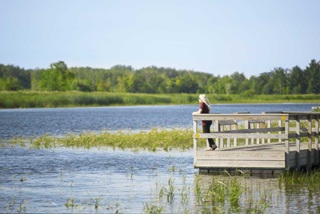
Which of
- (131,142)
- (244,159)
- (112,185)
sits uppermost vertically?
(244,159)

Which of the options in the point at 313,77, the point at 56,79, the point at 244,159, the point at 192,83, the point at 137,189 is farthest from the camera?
the point at 192,83

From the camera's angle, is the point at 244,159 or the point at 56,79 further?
the point at 56,79

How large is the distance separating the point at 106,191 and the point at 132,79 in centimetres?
15756

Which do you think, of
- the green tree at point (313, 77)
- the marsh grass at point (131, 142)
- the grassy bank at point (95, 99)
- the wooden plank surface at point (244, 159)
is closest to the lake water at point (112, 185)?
the wooden plank surface at point (244, 159)

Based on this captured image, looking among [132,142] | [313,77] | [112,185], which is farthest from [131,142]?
[313,77]

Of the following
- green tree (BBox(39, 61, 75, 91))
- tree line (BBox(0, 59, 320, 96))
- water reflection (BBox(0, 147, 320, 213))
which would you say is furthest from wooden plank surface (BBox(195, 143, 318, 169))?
green tree (BBox(39, 61, 75, 91))

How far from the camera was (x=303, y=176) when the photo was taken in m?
→ 20.3

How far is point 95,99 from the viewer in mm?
106438

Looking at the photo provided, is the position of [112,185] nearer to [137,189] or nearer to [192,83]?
[137,189]

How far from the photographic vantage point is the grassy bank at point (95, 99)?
94688mm

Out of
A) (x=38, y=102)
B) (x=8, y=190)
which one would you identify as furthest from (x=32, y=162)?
(x=38, y=102)

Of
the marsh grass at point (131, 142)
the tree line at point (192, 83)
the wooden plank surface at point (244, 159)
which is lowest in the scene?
the marsh grass at point (131, 142)

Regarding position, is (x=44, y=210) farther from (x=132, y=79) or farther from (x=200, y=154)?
(x=132, y=79)

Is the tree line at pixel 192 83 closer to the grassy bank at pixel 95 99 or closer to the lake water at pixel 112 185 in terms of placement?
the grassy bank at pixel 95 99
